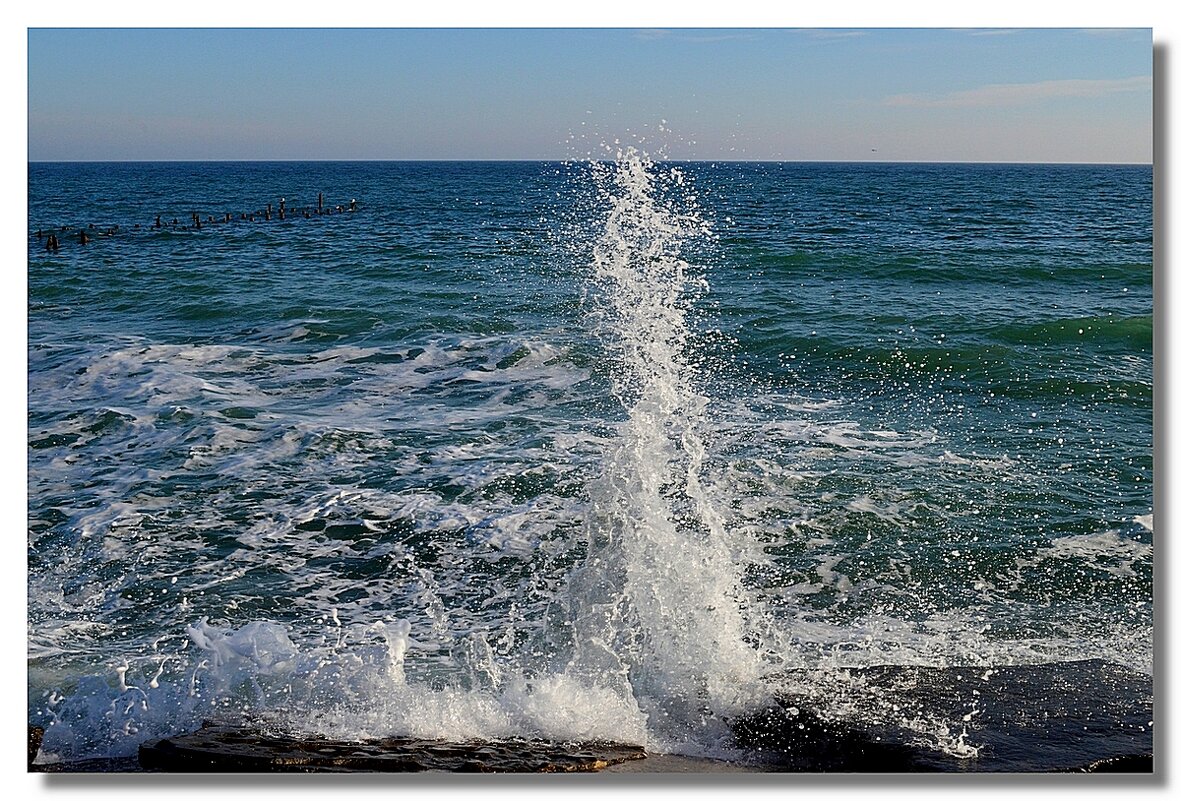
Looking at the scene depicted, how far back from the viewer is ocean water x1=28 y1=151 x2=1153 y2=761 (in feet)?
14.5

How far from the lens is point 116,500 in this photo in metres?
6.08

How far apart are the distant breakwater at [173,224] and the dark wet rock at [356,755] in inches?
445

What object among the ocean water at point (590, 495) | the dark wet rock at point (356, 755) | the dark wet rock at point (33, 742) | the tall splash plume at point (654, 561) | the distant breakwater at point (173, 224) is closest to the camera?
the dark wet rock at point (356, 755)

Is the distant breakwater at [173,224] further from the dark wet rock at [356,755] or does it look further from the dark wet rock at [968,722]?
the dark wet rock at [968,722]

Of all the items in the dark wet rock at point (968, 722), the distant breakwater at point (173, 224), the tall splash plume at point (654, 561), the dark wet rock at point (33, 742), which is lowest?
the dark wet rock at point (968, 722)

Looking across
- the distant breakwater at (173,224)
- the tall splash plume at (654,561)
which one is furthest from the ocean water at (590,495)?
the distant breakwater at (173,224)

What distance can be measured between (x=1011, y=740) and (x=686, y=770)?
1.10m

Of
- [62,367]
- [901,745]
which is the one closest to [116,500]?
[62,367]

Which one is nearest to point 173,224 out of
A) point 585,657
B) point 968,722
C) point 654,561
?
point 654,561

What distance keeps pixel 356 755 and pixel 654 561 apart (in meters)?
1.40

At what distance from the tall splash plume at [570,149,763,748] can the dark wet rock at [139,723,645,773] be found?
320 millimetres

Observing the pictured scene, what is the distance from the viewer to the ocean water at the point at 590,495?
4.41m

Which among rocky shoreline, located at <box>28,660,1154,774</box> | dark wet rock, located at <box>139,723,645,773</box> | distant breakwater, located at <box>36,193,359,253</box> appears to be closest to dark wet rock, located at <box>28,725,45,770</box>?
rocky shoreline, located at <box>28,660,1154,774</box>
